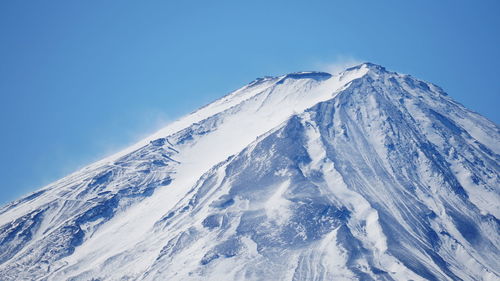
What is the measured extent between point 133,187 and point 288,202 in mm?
35360

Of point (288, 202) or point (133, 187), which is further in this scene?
point (133, 187)

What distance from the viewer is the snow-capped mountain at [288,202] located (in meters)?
106

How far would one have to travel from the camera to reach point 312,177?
4951 inches

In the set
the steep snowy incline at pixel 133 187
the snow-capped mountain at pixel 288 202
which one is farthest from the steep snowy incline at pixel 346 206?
the steep snowy incline at pixel 133 187

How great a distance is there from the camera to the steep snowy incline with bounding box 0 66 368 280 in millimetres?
117125

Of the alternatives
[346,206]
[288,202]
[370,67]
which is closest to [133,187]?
[288,202]

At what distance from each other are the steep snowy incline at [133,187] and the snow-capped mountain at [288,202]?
390 mm

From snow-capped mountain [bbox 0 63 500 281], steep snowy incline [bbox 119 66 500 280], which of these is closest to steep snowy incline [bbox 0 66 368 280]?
snow-capped mountain [bbox 0 63 500 281]

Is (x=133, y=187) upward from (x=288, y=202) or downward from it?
upward

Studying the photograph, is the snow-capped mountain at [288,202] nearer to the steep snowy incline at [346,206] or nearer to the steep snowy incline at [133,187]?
the steep snowy incline at [346,206]

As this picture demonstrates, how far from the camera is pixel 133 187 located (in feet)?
447

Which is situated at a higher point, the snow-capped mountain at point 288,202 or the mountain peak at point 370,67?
the mountain peak at point 370,67

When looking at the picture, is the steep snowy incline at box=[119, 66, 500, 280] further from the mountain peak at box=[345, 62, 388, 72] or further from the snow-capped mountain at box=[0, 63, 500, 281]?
the mountain peak at box=[345, 62, 388, 72]

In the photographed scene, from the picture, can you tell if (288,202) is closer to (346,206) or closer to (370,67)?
(346,206)
